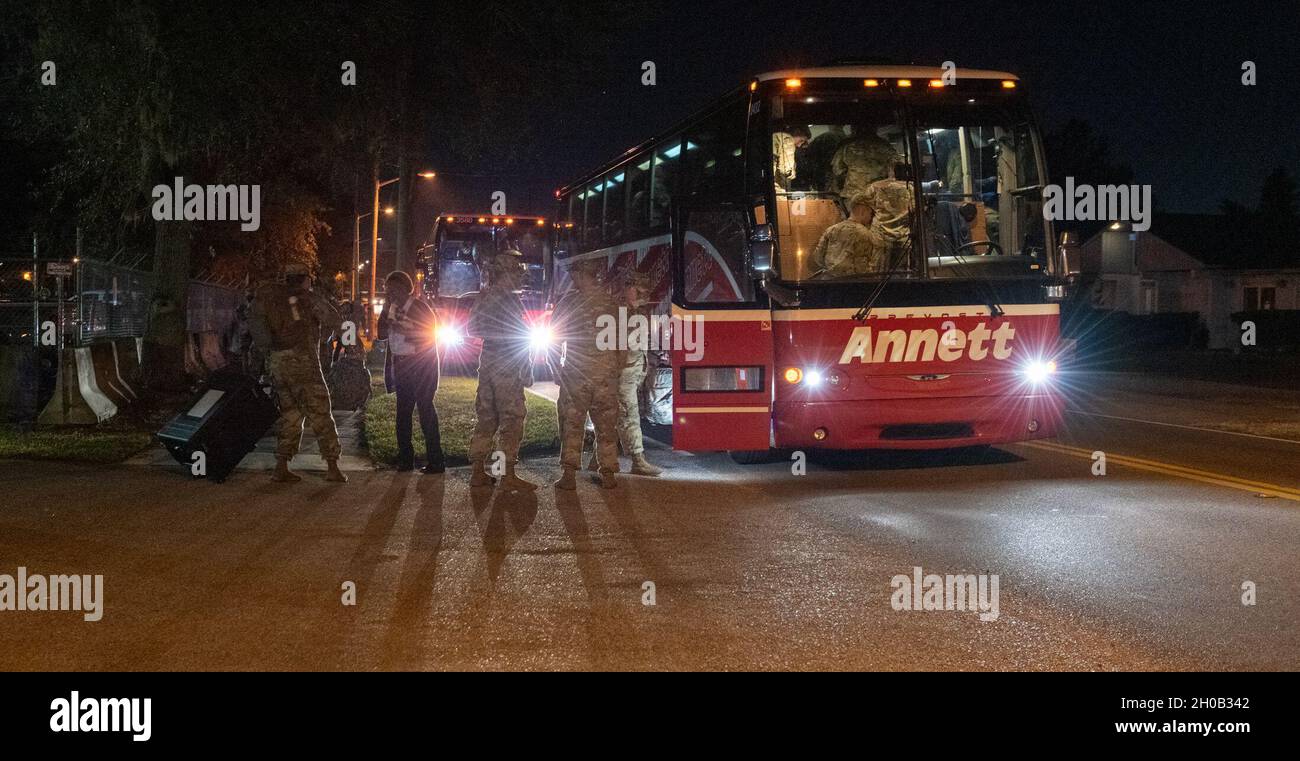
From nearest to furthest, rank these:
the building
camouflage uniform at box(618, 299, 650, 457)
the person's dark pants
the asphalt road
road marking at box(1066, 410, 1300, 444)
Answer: the asphalt road → the person's dark pants → camouflage uniform at box(618, 299, 650, 457) → road marking at box(1066, 410, 1300, 444) → the building

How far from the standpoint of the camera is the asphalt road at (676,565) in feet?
19.0

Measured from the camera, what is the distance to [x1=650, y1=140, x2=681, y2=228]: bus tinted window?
13852mm

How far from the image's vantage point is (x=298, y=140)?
895 inches

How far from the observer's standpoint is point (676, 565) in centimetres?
782

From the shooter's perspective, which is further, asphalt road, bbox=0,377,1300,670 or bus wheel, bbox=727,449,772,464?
bus wheel, bbox=727,449,772,464

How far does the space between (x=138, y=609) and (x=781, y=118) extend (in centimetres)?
686

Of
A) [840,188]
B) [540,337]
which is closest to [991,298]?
[840,188]

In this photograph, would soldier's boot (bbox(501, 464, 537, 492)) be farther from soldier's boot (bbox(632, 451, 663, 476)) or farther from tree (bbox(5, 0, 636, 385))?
tree (bbox(5, 0, 636, 385))

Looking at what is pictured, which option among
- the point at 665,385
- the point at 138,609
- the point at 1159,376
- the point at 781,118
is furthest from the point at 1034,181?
the point at 1159,376

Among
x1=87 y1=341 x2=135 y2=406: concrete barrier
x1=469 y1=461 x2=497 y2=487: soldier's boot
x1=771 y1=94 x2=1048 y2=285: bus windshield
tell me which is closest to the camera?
x1=469 y1=461 x2=497 y2=487: soldier's boot

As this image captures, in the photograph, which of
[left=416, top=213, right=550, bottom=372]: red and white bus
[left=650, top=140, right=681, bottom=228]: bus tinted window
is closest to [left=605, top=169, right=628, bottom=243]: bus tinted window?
[left=650, top=140, right=681, bottom=228]: bus tinted window

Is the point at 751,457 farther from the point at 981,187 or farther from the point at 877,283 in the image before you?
the point at 981,187

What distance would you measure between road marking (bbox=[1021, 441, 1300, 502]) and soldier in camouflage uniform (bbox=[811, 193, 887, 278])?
3579mm

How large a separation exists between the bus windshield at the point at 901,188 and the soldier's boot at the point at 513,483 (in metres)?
2.92
